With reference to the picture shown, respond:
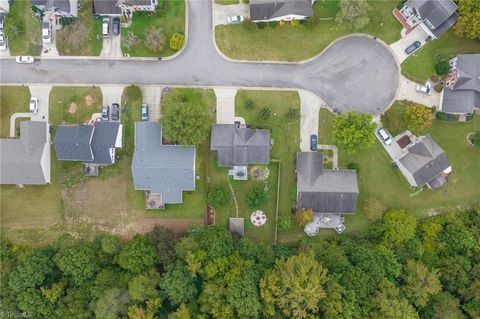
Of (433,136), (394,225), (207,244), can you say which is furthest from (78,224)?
(433,136)

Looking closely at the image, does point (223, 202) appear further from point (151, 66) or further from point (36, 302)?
point (36, 302)

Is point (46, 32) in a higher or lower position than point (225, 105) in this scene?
higher

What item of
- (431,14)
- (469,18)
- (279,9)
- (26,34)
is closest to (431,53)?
(431,14)

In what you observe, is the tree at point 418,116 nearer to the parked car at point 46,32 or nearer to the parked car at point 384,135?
the parked car at point 384,135

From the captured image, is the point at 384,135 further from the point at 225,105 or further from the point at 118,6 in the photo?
the point at 118,6

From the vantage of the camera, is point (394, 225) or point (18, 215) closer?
point (394, 225)

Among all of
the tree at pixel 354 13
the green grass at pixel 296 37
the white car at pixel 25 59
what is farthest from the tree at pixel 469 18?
the white car at pixel 25 59
